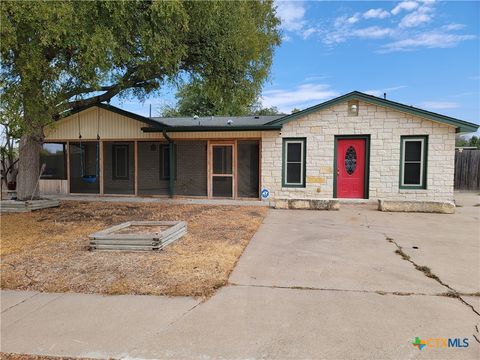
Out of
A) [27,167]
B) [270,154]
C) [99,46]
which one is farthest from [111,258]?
[270,154]

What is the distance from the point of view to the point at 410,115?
10.6m

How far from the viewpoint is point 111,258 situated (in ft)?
16.6

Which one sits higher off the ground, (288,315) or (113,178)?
(113,178)

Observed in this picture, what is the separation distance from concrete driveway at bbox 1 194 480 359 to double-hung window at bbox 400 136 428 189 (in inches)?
232

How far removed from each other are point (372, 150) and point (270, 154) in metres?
3.45

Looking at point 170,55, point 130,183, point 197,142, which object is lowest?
point 130,183

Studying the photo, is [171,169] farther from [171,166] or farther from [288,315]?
[288,315]

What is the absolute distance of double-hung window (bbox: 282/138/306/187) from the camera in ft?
37.9

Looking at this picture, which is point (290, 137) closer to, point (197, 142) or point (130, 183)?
point (197, 142)

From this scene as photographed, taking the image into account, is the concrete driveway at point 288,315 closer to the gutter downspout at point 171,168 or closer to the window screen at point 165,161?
the gutter downspout at point 171,168

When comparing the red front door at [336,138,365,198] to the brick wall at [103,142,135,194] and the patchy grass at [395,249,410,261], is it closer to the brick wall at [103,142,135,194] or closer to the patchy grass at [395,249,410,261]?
the patchy grass at [395,249,410,261]

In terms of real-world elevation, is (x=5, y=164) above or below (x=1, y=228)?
above

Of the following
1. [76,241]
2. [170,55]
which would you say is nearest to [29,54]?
[170,55]

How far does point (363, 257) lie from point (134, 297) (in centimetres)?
350
